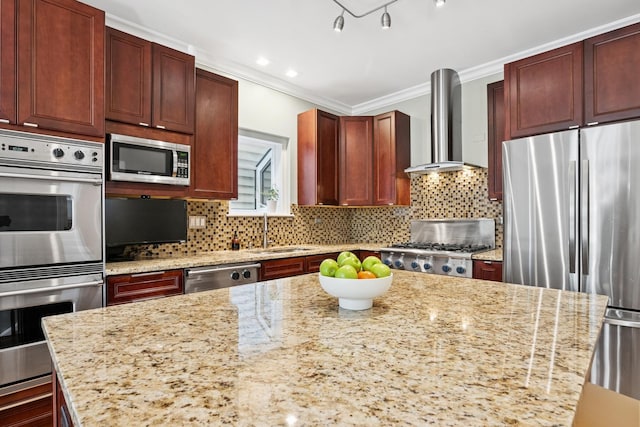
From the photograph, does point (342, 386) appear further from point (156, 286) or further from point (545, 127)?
point (545, 127)

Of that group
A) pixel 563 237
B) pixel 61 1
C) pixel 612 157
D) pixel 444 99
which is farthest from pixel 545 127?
pixel 61 1

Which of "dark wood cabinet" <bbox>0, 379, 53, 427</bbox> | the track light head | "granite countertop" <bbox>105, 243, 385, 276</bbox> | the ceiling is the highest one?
the ceiling

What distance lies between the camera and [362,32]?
2945mm

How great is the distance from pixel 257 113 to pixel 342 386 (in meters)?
3.54

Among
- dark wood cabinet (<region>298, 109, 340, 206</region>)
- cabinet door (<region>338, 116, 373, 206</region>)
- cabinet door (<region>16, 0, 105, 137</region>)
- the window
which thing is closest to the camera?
cabinet door (<region>16, 0, 105, 137</region>)

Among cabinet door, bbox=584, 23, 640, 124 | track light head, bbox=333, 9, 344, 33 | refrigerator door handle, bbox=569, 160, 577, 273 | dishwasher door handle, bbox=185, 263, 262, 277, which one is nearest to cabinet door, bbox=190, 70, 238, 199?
dishwasher door handle, bbox=185, 263, 262, 277

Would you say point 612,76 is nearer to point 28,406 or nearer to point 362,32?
point 362,32

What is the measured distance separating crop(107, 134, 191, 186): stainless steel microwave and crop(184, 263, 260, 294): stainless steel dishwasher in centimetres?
71

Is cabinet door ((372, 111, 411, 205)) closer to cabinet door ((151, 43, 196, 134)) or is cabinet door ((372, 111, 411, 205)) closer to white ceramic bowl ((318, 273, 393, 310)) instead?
cabinet door ((151, 43, 196, 134))

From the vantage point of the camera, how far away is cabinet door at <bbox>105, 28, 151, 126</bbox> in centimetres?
241

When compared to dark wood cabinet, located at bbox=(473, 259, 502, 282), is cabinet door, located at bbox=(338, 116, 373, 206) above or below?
above

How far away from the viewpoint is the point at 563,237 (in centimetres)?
243

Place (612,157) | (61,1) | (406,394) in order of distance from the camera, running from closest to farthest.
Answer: (406,394), (61,1), (612,157)

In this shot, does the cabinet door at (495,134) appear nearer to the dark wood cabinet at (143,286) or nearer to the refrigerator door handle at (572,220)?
the refrigerator door handle at (572,220)
